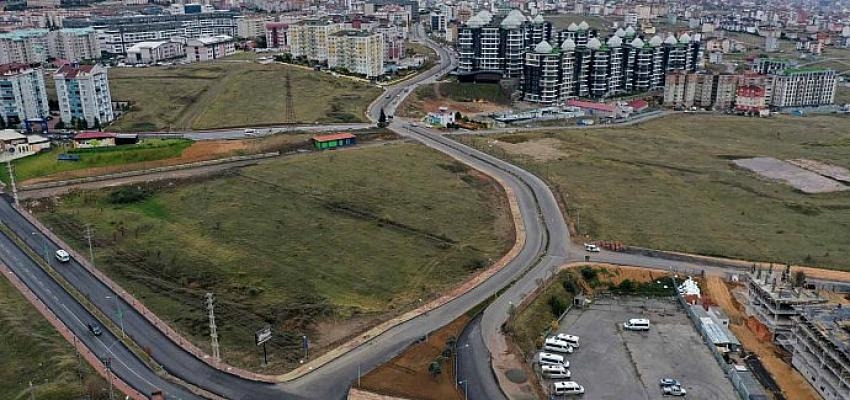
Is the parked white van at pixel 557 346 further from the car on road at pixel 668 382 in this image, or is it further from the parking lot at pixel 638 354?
the car on road at pixel 668 382

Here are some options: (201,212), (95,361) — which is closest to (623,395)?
(95,361)

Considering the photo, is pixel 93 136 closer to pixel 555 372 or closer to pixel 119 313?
pixel 119 313

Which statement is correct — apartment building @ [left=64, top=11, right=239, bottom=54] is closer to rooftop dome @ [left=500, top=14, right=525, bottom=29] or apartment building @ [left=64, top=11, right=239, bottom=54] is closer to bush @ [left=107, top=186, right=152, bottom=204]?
rooftop dome @ [left=500, top=14, right=525, bottom=29]

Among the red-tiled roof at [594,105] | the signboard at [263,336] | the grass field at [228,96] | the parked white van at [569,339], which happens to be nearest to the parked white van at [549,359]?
the parked white van at [569,339]

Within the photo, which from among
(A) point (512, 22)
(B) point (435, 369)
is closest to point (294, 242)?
(B) point (435, 369)

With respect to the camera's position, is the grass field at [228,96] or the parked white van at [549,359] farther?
the grass field at [228,96]

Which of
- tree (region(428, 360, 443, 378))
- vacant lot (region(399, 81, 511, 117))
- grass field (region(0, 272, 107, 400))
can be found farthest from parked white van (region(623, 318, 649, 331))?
vacant lot (region(399, 81, 511, 117))

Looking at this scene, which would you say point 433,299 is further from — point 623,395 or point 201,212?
point 201,212
